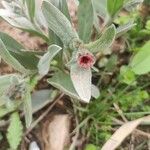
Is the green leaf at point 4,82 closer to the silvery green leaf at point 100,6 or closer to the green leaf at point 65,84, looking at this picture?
the green leaf at point 65,84

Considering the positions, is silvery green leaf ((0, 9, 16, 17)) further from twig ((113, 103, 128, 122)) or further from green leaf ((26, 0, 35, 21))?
twig ((113, 103, 128, 122))

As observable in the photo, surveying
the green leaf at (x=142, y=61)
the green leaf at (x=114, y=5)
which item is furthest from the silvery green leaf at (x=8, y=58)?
the green leaf at (x=142, y=61)

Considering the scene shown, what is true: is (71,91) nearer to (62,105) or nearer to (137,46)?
(62,105)

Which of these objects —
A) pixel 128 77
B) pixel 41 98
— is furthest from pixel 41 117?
pixel 128 77

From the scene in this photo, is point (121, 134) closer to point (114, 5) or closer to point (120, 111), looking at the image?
point (120, 111)

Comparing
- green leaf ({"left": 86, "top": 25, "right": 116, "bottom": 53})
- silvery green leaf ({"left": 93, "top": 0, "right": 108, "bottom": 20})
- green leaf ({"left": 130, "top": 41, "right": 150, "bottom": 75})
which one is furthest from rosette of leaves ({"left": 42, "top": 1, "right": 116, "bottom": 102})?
green leaf ({"left": 130, "top": 41, "right": 150, "bottom": 75})

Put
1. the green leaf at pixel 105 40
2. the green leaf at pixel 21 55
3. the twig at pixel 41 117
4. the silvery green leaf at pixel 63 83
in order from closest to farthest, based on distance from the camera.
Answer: the green leaf at pixel 105 40, the silvery green leaf at pixel 63 83, the green leaf at pixel 21 55, the twig at pixel 41 117
